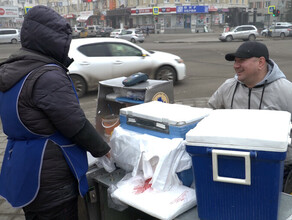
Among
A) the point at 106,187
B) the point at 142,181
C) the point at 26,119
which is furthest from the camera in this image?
the point at 106,187

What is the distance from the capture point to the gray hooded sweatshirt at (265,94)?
2.26 meters

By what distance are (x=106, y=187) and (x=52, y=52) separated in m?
1.06

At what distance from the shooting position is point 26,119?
5.78 feet

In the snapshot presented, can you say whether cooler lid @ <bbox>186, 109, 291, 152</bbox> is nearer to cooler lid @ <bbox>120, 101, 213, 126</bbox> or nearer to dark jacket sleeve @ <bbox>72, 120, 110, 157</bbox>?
cooler lid @ <bbox>120, 101, 213, 126</bbox>

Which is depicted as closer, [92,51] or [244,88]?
[244,88]

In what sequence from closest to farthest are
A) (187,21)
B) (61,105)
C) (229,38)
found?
(61,105) < (229,38) < (187,21)

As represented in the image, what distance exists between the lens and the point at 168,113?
7.29ft

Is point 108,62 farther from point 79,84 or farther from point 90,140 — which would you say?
point 90,140

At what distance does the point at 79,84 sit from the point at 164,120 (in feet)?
21.4

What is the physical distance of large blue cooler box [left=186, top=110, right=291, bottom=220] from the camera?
1.46m

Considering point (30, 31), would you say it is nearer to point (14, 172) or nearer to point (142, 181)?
point (14, 172)

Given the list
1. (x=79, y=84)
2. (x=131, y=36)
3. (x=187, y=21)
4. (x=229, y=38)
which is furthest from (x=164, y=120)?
(x=187, y=21)

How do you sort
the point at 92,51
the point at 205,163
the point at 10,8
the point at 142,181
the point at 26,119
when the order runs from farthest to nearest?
the point at 10,8 < the point at 92,51 < the point at 142,181 < the point at 26,119 < the point at 205,163

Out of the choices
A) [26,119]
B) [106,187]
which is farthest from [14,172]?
[106,187]
